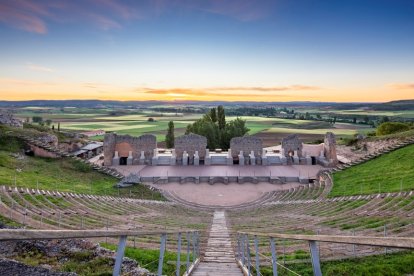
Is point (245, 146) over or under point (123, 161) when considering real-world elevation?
over

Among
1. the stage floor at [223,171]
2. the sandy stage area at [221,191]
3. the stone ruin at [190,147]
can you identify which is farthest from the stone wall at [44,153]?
the stone ruin at [190,147]

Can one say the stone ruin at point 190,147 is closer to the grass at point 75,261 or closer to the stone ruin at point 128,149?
the stone ruin at point 128,149

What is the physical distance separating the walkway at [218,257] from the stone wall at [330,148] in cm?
2399

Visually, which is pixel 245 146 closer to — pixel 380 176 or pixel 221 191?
pixel 221 191

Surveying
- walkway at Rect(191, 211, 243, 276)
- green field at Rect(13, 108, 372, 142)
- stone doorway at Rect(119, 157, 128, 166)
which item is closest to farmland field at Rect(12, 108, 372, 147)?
green field at Rect(13, 108, 372, 142)

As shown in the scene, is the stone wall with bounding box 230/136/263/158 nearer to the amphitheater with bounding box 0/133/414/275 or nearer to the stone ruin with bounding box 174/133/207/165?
the stone ruin with bounding box 174/133/207/165

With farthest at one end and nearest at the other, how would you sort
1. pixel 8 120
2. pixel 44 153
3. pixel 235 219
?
pixel 8 120, pixel 44 153, pixel 235 219

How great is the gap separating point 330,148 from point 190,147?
16067 mm

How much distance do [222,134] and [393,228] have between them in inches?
1596

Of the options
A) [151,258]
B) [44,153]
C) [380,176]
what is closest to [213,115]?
[44,153]

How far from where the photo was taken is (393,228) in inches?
506

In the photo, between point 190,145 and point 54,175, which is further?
point 190,145

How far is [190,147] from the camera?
3981 cm

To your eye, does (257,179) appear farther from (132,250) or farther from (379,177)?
(132,250)
